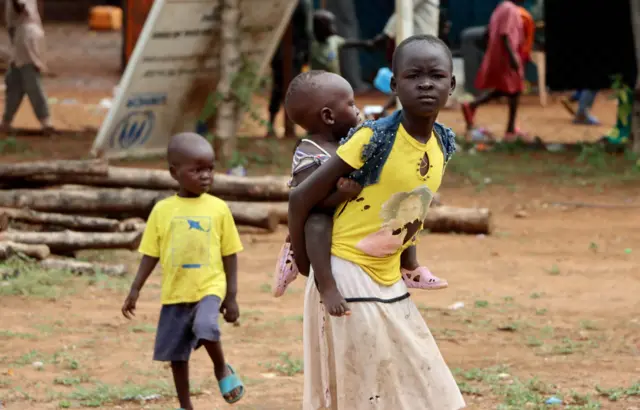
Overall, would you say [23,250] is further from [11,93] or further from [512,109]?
[512,109]

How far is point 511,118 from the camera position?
44.5 feet

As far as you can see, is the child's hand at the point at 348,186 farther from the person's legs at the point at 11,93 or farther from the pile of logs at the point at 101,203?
the person's legs at the point at 11,93

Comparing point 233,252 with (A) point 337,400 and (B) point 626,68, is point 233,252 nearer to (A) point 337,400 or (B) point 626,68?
(A) point 337,400

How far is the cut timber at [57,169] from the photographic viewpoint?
824 centimetres

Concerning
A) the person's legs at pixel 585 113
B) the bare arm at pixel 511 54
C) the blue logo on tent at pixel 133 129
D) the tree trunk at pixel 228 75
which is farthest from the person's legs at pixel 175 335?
the person's legs at pixel 585 113

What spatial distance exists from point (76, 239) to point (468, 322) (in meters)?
2.76

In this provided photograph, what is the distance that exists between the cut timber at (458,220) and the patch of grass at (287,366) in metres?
3.41

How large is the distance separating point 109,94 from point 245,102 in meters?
7.78

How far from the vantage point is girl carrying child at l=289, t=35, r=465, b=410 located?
9.95 ft

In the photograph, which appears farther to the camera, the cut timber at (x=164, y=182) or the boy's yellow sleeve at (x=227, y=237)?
the cut timber at (x=164, y=182)

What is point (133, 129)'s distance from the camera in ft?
37.4

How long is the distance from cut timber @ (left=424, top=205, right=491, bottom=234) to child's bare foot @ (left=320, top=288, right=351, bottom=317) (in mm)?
5498

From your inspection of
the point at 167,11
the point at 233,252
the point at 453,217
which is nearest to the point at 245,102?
the point at 167,11

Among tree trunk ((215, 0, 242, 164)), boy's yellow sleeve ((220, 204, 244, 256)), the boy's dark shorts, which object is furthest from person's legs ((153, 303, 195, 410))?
tree trunk ((215, 0, 242, 164))
